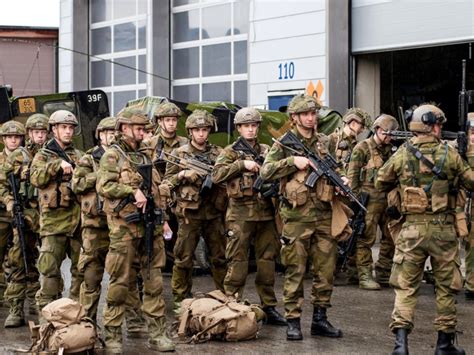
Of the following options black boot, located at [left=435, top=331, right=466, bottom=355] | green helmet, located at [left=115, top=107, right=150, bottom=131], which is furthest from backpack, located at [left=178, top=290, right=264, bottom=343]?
green helmet, located at [left=115, top=107, right=150, bottom=131]

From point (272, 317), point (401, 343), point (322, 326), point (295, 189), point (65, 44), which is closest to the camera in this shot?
point (401, 343)

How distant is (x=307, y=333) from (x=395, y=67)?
794cm

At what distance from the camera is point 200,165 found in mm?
9578

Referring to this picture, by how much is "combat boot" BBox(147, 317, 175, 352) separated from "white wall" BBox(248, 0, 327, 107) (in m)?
8.60

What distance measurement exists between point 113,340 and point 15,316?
5.59 feet

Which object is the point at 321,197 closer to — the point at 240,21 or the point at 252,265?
the point at 252,265

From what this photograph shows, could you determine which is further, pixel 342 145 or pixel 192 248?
pixel 342 145

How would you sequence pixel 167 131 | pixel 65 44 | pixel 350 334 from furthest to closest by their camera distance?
pixel 65 44 < pixel 167 131 < pixel 350 334

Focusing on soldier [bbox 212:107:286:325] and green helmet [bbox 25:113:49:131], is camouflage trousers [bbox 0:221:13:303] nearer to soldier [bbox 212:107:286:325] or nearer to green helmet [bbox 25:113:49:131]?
green helmet [bbox 25:113:49:131]

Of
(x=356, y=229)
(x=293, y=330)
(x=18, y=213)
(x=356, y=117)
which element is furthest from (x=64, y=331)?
(x=356, y=117)

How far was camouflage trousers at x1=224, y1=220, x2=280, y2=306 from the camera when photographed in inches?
355

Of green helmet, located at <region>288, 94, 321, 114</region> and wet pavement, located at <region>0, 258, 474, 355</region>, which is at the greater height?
green helmet, located at <region>288, 94, 321, 114</region>

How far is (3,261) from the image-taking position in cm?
1009

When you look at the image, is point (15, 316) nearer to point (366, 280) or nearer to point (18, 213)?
point (18, 213)
